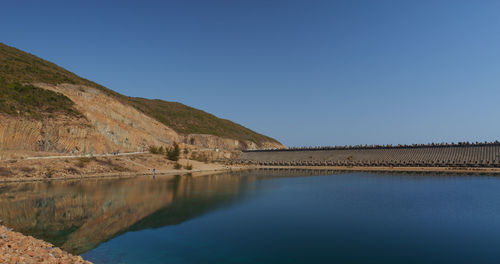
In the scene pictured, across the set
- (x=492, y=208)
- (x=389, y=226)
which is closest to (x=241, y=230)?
(x=389, y=226)

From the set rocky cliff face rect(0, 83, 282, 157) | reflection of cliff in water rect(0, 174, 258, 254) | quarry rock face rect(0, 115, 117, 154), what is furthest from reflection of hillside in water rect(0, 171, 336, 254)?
rocky cliff face rect(0, 83, 282, 157)

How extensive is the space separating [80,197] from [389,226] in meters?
25.7

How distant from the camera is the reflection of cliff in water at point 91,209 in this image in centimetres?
1676

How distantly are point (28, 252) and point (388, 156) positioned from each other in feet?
233

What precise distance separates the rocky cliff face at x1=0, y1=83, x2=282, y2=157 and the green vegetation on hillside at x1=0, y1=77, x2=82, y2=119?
1.71m

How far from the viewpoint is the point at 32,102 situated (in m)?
51.5

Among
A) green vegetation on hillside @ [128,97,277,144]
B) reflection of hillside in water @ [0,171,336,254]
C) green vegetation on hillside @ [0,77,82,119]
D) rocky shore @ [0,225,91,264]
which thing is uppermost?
green vegetation on hillside @ [128,97,277,144]

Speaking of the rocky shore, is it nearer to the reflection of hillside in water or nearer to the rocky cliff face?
the reflection of hillside in water

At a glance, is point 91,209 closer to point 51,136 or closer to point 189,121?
point 51,136

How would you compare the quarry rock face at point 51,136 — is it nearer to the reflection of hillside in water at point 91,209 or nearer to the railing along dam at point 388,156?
the reflection of hillside in water at point 91,209

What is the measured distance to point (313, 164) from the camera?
76562mm

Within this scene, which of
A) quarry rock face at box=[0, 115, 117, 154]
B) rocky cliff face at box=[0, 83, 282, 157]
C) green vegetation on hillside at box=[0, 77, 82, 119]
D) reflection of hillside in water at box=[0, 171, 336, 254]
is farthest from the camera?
green vegetation on hillside at box=[0, 77, 82, 119]

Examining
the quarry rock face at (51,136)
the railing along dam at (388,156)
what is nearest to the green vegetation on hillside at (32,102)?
the quarry rock face at (51,136)

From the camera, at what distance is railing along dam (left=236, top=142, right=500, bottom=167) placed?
57.2 m
